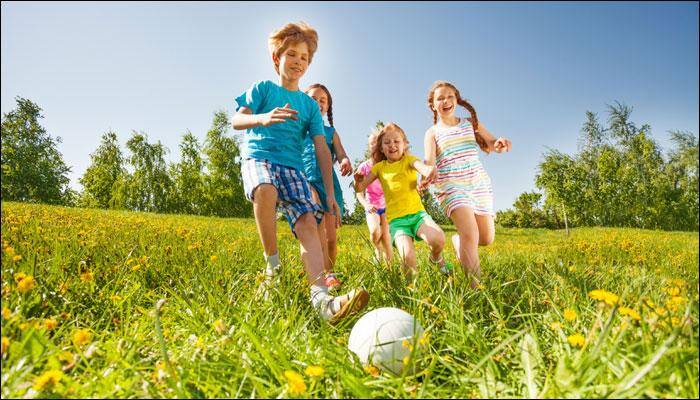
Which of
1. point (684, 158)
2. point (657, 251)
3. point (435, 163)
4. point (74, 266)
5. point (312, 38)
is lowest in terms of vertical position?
point (657, 251)

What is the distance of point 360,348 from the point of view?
6.59 feet

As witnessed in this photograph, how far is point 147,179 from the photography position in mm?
36469

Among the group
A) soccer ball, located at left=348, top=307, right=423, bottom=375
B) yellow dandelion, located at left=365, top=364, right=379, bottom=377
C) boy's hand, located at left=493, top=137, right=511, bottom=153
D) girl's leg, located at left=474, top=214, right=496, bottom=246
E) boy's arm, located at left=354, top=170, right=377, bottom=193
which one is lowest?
yellow dandelion, located at left=365, top=364, right=379, bottom=377

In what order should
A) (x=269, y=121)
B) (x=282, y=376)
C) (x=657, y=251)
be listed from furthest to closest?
(x=657, y=251) → (x=269, y=121) → (x=282, y=376)

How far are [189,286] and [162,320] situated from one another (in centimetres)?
54

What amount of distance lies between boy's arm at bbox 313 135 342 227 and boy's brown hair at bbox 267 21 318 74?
0.78 meters

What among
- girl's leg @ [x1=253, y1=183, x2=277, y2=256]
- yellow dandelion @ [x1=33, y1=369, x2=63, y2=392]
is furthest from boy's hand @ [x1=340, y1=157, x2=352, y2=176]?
yellow dandelion @ [x1=33, y1=369, x2=63, y2=392]

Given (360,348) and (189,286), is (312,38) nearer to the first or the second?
(189,286)

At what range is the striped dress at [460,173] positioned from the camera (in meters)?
4.32

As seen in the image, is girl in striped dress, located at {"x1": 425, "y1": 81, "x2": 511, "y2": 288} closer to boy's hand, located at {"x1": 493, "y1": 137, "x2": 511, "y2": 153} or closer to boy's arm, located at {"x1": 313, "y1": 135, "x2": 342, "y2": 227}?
boy's hand, located at {"x1": 493, "y1": 137, "x2": 511, "y2": 153}

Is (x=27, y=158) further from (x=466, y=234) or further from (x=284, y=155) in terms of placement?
(x=466, y=234)

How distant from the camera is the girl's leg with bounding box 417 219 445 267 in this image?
13.3 ft

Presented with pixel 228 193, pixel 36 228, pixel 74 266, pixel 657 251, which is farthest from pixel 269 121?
pixel 228 193

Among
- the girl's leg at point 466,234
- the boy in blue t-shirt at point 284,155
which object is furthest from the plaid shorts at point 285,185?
the girl's leg at point 466,234
